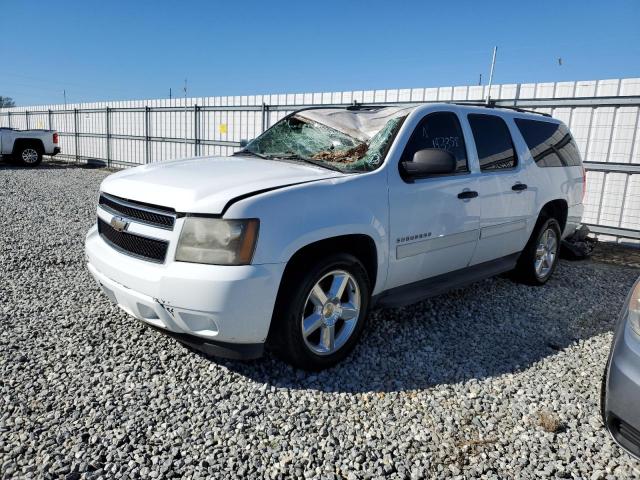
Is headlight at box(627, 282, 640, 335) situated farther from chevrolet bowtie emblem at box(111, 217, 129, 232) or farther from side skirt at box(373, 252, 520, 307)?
chevrolet bowtie emblem at box(111, 217, 129, 232)

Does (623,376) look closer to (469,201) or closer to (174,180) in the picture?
(469,201)

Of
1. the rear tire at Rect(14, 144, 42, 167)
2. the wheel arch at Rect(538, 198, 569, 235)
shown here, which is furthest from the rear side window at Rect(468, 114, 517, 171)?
the rear tire at Rect(14, 144, 42, 167)

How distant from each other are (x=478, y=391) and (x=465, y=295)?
1955mm

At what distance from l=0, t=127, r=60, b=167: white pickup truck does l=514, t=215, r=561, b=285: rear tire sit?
18.2 metres

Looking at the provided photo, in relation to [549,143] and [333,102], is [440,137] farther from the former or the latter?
[333,102]

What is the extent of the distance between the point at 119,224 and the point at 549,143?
4433 millimetres

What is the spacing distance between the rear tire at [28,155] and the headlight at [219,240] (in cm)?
1850

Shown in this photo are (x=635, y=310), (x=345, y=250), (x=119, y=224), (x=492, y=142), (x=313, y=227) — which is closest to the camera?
(x=635, y=310)

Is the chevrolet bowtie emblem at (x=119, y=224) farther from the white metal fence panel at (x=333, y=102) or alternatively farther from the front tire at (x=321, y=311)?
the white metal fence panel at (x=333, y=102)

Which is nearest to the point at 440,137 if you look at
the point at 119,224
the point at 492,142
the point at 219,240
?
the point at 492,142

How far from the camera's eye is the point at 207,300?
265 cm

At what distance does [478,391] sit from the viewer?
123 inches

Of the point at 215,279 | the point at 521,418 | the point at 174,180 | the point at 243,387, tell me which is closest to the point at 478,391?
the point at 521,418

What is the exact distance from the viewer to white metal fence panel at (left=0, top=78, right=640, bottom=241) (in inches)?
301
